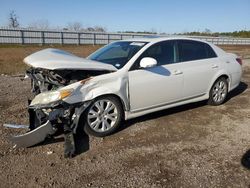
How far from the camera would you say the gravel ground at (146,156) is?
323 cm

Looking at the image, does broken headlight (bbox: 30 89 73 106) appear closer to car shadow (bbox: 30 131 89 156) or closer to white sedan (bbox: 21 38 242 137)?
white sedan (bbox: 21 38 242 137)

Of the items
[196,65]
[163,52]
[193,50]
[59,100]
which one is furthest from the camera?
[193,50]

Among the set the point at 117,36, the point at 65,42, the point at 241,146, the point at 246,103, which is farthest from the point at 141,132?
the point at 117,36

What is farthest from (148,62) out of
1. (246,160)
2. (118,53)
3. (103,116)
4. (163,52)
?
(246,160)

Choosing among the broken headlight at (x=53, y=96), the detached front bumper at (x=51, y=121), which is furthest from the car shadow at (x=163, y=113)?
the broken headlight at (x=53, y=96)

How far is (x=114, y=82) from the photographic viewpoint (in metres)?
4.37

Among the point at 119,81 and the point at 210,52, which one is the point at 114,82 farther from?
the point at 210,52

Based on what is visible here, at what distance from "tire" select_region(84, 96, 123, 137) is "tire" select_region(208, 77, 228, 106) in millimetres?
2561

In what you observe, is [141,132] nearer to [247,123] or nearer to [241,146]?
[241,146]

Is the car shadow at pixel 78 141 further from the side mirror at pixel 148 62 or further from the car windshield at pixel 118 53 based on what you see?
the side mirror at pixel 148 62

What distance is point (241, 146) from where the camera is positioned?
4160 mm

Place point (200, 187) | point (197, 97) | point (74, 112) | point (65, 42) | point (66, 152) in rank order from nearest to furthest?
point (200, 187), point (66, 152), point (74, 112), point (197, 97), point (65, 42)

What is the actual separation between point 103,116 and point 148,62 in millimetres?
1169

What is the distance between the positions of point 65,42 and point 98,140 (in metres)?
25.4
